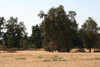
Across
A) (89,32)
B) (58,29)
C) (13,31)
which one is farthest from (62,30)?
(13,31)

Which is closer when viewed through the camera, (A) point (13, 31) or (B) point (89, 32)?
(B) point (89, 32)

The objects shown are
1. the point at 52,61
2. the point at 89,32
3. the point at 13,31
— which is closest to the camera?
the point at 52,61

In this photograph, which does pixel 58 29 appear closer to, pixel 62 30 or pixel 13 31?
pixel 62 30

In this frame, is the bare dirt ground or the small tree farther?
the small tree

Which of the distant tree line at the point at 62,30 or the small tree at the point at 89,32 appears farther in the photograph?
the small tree at the point at 89,32

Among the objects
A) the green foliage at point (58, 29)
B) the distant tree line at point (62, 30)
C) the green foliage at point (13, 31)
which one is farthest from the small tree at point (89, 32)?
the green foliage at point (13, 31)

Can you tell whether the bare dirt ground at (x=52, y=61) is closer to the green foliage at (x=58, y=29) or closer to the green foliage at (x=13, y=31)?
the green foliage at (x=58, y=29)

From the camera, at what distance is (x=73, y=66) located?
53.3ft

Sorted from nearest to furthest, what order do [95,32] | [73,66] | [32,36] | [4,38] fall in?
[73,66]
[95,32]
[4,38]
[32,36]

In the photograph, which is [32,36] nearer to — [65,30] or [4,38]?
[4,38]

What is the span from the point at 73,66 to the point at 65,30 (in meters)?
39.9

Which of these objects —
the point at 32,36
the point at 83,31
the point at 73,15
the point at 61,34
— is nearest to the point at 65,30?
the point at 61,34

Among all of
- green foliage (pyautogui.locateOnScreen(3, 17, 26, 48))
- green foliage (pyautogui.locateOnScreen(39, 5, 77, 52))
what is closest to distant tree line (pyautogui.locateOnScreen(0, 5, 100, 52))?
green foliage (pyautogui.locateOnScreen(39, 5, 77, 52))

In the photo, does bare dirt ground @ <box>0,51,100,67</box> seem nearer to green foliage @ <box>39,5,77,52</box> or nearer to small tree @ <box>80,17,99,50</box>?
green foliage @ <box>39,5,77,52</box>
